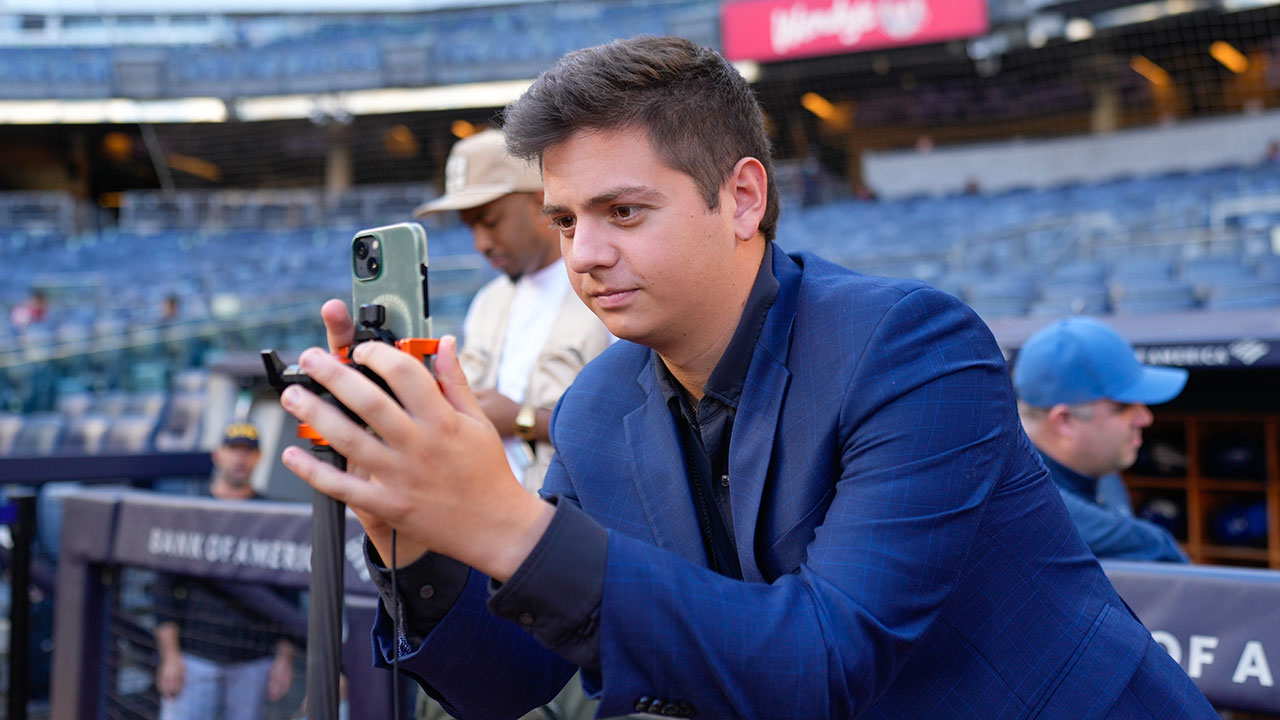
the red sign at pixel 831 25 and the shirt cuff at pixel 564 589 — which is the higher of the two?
the red sign at pixel 831 25

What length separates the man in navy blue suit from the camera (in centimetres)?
80

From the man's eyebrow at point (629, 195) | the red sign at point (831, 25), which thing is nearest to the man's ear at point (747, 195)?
the man's eyebrow at point (629, 195)

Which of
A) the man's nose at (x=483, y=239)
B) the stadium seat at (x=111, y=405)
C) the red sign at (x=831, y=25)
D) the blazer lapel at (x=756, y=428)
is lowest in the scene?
the stadium seat at (x=111, y=405)

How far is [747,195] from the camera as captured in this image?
44.5 inches

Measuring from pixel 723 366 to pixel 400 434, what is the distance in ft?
1.64

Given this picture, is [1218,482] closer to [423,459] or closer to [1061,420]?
[1061,420]

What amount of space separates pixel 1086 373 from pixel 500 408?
131 cm

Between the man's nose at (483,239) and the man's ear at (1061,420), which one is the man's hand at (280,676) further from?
the man's ear at (1061,420)

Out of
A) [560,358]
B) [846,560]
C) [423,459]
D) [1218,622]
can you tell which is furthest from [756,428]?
[560,358]

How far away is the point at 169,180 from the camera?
2470cm

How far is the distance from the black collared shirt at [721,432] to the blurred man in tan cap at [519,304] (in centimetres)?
110

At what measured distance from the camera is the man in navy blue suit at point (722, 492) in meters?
0.80

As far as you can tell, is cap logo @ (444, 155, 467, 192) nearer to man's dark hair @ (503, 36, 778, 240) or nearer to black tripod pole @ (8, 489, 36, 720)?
man's dark hair @ (503, 36, 778, 240)

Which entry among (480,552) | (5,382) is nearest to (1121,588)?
(480,552)
